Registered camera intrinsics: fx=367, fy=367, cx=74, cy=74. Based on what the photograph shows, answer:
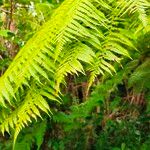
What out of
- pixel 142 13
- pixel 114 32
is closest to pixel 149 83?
pixel 114 32

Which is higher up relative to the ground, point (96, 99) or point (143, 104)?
point (96, 99)

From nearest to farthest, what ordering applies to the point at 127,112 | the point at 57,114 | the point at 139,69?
1. the point at 139,69
2. the point at 57,114
3. the point at 127,112

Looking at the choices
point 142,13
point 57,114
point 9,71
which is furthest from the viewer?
point 57,114

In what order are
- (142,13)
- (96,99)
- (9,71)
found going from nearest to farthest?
1. (142,13)
2. (9,71)
3. (96,99)

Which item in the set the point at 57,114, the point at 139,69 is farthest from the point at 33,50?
the point at 57,114

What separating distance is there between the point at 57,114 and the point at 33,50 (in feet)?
3.73

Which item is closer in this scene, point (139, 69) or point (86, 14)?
point (86, 14)

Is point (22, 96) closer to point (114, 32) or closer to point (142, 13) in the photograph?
point (114, 32)

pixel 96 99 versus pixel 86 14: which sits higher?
pixel 86 14

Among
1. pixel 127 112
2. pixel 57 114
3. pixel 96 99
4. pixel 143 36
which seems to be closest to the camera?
pixel 143 36

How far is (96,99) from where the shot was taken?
192cm

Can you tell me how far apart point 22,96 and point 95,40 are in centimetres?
48

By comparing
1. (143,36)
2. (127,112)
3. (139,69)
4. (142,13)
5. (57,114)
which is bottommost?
(127,112)

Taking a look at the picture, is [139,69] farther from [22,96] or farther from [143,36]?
[22,96]
